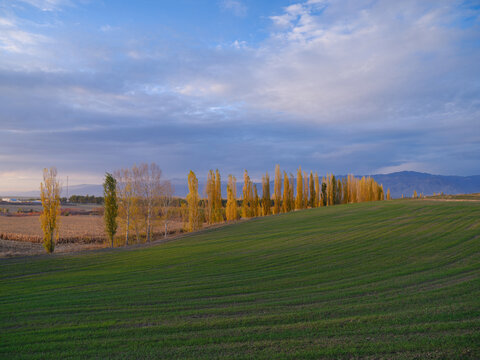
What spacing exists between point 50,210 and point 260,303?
23.9m

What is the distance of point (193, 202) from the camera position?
134ft

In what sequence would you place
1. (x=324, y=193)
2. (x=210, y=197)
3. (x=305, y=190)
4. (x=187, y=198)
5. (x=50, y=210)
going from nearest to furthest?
(x=50, y=210) < (x=187, y=198) < (x=210, y=197) < (x=305, y=190) < (x=324, y=193)

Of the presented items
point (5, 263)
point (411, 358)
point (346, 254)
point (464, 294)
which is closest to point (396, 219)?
point (346, 254)

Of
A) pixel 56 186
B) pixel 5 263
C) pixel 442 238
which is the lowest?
pixel 5 263

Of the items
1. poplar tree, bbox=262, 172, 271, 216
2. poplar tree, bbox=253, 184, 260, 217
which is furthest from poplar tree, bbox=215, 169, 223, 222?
poplar tree, bbox=262, 172, 271, 216

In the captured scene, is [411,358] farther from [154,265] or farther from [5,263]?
[5,263]

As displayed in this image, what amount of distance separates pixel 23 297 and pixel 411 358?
1179 cm

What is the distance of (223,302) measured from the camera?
9.27 meters

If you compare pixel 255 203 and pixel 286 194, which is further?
pixel 286 194

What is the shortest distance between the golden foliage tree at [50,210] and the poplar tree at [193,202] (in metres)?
16.4

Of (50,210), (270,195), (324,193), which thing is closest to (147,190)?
(50,210)

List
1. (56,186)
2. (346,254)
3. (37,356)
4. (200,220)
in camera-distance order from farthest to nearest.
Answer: (200,220), (56,186), (346,254), (37,356)

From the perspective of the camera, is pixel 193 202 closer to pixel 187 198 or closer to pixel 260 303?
pixel 187 198

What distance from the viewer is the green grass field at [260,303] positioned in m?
6.09
